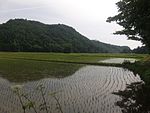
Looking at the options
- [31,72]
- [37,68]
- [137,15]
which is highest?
[137,15]

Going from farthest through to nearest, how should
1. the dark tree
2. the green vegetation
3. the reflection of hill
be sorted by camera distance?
the green vegetation → the reflection of hill → the dark tree

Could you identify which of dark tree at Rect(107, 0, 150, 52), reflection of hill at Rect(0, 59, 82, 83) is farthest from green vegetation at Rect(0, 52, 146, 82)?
dark tree at Rect(107, 0, 150, 52)

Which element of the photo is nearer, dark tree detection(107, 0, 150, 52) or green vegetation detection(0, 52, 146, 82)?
dark tree detection(107, 0, 150, 52)

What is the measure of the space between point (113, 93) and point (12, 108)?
23.2 ft

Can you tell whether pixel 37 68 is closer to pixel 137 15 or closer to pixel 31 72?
pixel 31 72

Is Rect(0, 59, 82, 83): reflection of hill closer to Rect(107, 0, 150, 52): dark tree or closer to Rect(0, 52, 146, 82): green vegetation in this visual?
Rect(0, 52, 146, 82): green vegetation

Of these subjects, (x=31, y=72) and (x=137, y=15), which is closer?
(x=137, y=15)

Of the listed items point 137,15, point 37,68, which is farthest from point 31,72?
point 137,15

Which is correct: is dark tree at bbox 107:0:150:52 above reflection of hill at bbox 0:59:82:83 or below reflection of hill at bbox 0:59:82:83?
above

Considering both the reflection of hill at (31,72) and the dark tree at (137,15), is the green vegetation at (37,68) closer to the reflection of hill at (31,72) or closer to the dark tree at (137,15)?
the reflection of hill at (31,72)

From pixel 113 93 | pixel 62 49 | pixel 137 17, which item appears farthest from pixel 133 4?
pixel 62 49

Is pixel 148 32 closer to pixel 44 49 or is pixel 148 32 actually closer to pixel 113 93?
pixel 113 93

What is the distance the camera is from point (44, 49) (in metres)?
133

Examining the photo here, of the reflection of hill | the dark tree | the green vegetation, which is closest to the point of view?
the dark tree
